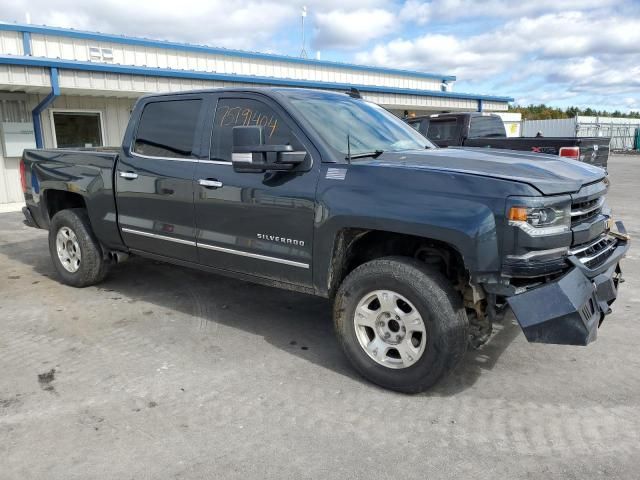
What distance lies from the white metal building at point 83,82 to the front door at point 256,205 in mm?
8328

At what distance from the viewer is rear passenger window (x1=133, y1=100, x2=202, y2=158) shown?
4609 millimetres

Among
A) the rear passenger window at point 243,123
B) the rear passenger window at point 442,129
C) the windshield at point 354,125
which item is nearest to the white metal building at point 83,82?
the rear passenger window at point 442,129

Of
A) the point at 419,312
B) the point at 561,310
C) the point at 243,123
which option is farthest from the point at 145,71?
the point at 561,310

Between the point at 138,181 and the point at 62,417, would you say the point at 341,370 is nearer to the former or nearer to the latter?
the point at 62,417

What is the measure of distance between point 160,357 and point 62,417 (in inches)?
36.4

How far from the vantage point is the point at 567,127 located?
131ft

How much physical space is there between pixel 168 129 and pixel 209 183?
2.90 ft

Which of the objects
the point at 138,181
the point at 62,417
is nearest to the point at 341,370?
the point at 62,417

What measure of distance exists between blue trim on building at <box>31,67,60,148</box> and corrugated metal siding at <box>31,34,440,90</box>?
2.61 meters

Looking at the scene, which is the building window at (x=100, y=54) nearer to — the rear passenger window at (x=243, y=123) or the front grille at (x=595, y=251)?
the rear passenger window at (x=243, y=123)

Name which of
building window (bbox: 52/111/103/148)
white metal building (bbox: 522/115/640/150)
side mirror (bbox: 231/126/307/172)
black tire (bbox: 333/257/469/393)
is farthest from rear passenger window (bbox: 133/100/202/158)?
white metal building (bbox: 522/115/640/150)

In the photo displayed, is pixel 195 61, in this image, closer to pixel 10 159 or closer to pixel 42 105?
pixel 42 105

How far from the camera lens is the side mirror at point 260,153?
3.64 m

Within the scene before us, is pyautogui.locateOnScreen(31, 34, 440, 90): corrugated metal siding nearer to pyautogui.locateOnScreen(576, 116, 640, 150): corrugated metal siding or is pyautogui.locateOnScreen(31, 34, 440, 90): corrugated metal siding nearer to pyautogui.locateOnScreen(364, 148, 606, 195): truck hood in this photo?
pyautogui.locateOnScreen(364, 148, 606, 195): truck hood
